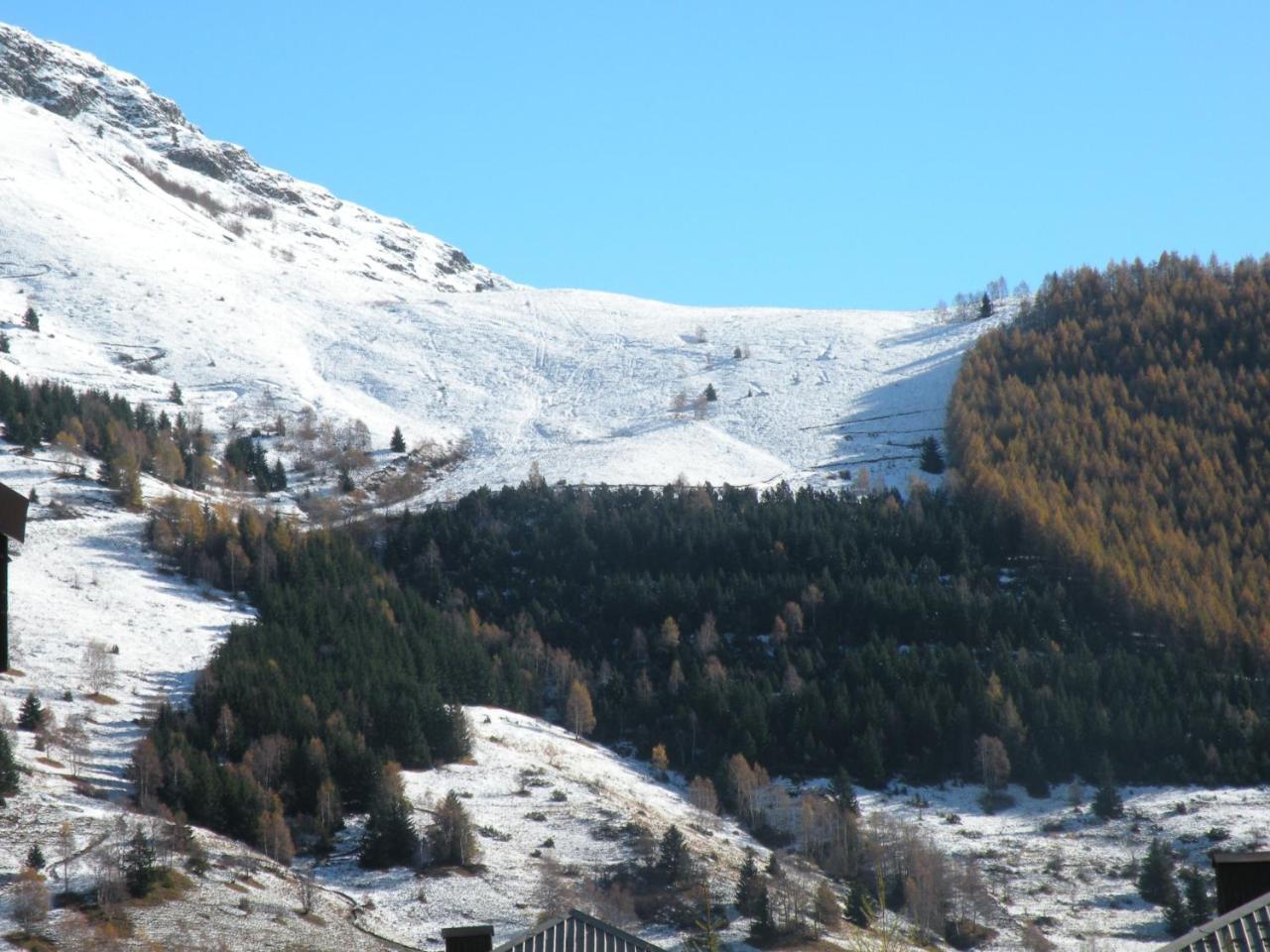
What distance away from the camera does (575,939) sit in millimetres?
24219

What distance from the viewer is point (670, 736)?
392 feet

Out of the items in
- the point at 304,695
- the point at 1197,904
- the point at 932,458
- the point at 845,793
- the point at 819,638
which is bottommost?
the point at 1197,904

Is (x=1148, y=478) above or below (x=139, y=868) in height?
above

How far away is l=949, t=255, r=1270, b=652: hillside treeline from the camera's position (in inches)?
5630

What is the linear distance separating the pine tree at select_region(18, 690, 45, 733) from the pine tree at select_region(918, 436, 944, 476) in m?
112

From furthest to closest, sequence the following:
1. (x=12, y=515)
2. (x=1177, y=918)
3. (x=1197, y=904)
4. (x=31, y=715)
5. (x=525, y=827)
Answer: (x=31, y=715) → (x=525, y=827) → (x=1177, y=918) → (x=1197, y=904) → (x=12, y=515)

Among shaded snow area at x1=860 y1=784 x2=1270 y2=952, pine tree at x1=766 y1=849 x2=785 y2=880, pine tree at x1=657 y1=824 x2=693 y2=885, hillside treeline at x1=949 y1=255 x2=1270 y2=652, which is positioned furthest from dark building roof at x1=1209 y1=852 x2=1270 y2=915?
hillside treeline at x1=949 y1=255 x2=1270 y2=652

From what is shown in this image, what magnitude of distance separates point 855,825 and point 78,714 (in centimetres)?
Answer: 5284

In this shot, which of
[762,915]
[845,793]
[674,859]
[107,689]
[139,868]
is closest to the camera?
[139,868]

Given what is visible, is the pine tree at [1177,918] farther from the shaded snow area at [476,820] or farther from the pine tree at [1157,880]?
the pine tree at [1157,880]

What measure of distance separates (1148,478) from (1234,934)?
16093cm

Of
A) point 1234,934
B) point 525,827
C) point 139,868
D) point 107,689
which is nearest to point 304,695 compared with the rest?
point 107,689

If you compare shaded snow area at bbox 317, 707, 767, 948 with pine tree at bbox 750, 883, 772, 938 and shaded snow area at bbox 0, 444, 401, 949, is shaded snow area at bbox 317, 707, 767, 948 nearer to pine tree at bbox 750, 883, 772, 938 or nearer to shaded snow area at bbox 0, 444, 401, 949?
pine tree at bbox 750, 883, 772, 938

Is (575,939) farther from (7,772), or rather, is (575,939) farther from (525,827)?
(525,827)
